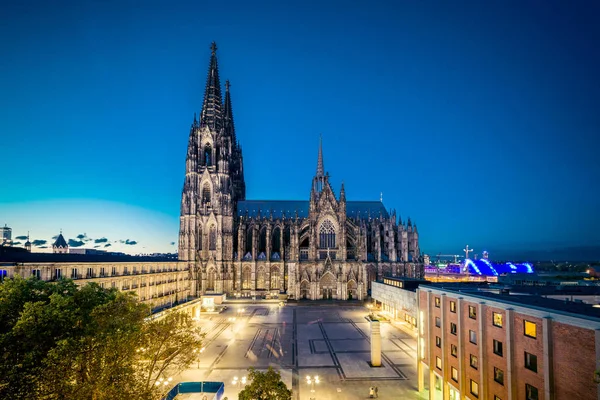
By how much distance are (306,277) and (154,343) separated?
59.3m

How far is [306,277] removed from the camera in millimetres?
82375

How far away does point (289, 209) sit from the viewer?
9719 centimetres

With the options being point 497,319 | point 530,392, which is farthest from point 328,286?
point 530,392

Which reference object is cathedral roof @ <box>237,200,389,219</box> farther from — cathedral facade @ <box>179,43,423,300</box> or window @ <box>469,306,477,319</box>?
window @ <box>469,306,477,319</box>

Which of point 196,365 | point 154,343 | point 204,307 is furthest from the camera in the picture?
point 204,307

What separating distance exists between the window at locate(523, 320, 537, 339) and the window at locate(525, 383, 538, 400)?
9.38 ft

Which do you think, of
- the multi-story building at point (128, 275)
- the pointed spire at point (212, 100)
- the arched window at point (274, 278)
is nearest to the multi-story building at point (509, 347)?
the multi-story building at point (128, 275)

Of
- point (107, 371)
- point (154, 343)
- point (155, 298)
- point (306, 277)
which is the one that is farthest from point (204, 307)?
point (107, 371)

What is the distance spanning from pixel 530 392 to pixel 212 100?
288ft

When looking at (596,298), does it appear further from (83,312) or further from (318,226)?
(318,226)

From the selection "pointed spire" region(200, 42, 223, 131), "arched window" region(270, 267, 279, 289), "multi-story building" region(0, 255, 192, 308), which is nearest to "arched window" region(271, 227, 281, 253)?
"arched window" region(270, 267, 279, 289)

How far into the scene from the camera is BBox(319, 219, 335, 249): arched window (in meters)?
84.0

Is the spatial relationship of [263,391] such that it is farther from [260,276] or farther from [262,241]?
[262,241]

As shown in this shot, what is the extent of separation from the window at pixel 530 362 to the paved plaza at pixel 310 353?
13228 millimetres
